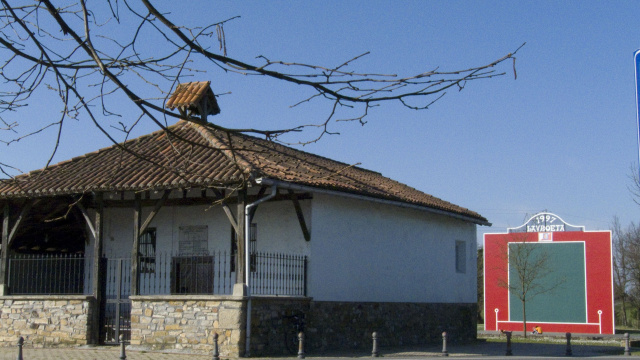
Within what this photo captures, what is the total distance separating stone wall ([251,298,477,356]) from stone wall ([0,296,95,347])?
13.7ft

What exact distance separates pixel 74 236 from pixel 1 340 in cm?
351

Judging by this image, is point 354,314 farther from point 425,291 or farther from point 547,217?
point 547,217

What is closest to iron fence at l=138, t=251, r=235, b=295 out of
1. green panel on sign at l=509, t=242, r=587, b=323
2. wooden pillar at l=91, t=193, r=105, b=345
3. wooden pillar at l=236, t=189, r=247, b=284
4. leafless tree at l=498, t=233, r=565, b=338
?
wooden pillar at l=91, t=193, r=105, b=345

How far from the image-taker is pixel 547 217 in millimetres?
39219

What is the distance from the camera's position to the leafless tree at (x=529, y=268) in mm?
37812

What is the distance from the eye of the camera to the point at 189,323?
15.5 m

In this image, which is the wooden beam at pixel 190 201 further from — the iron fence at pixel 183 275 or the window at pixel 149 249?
the iron fence at pixel 183 275

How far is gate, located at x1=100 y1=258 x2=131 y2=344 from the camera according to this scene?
17125 mm

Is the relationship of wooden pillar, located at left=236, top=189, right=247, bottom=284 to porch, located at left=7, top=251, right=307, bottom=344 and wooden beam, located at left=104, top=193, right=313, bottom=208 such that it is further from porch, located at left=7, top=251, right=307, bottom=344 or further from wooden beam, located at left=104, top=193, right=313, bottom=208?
wooden beam, located at left=104, top=193, right=313, bottom=208

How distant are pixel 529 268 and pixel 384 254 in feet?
66.1

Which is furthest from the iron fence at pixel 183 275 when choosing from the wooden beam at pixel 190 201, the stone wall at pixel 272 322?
the stone wall at pixel 272 322

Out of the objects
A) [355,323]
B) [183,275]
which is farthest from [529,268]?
[183,275]

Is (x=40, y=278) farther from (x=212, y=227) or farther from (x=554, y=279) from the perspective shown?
(x=554, y=279)

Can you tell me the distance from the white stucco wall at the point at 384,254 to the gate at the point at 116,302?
14.3 ft
